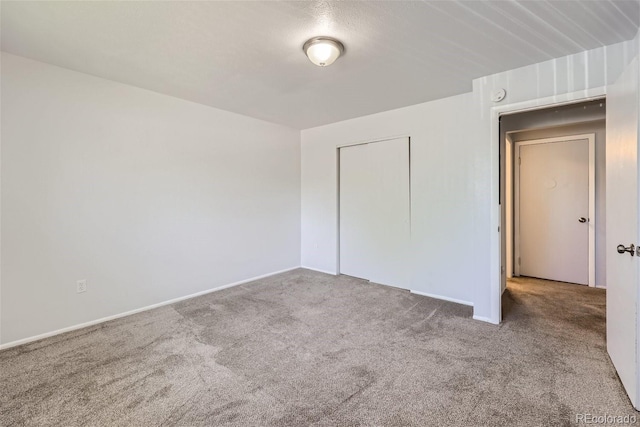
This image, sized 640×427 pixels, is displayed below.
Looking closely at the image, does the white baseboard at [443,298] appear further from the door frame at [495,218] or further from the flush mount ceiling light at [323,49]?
the flush mount ceiling light at [323,49]

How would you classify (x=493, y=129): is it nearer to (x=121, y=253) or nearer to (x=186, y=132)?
(x=186, y=132)

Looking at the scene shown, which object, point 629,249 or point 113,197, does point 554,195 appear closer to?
point 629,249

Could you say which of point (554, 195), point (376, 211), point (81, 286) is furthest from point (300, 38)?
point (554, 195)

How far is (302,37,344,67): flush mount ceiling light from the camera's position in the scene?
2.21 meters

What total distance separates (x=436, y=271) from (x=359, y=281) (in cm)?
118

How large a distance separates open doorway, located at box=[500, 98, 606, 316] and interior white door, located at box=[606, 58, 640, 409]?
5.24 ft

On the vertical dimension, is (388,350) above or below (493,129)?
below

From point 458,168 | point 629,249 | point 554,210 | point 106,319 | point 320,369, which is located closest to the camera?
point 629,249

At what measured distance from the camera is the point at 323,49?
223cm

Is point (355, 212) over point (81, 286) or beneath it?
over

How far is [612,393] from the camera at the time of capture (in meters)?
1.82

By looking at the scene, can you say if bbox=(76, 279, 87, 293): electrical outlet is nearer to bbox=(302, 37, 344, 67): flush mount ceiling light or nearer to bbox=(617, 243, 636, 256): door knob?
bbox=(302, 37, 344, 67): flush mount ceiling light

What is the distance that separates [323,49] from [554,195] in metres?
4.18

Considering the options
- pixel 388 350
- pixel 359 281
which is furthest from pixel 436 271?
pixel 388 350
